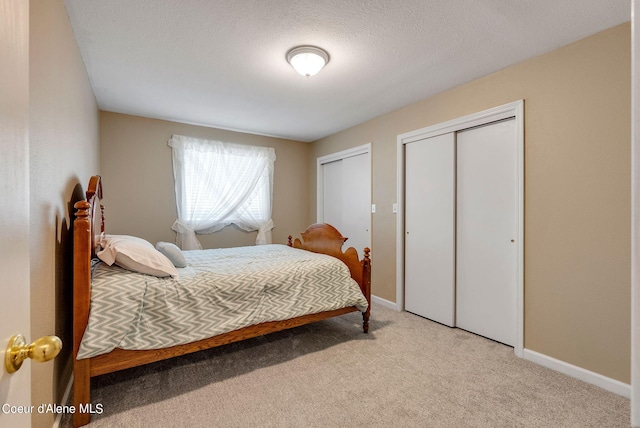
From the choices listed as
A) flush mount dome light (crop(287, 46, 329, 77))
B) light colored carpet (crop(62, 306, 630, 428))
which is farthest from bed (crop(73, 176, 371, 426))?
flush mount dome light (crop(287, 46, 329, 77))

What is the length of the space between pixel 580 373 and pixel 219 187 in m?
4.18

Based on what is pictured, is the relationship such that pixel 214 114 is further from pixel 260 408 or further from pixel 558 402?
pixel 558 402

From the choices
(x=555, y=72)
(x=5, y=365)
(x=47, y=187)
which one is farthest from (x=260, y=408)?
(x=555, y=72)

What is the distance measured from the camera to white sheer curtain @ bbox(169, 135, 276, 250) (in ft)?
12.9

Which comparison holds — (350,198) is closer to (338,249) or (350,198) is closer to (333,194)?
(333,194)

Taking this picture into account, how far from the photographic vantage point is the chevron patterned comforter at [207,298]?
5.42 feet

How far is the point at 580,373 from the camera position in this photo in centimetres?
203

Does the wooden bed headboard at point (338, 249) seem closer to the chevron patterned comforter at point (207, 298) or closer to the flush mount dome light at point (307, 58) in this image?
the chevron patterned comforter at point (207, 298)

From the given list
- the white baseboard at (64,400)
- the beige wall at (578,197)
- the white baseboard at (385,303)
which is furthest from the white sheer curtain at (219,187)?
the beige wall at (578,197)

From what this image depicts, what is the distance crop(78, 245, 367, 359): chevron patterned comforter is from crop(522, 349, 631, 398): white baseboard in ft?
4.43

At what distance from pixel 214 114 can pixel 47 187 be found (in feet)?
7.92

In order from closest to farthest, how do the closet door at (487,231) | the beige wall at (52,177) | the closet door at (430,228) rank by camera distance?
the beige wall at (52,177) < the closet door at (487,231) < the closet door at (430,228)

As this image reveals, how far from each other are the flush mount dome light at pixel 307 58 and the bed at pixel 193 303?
1.54 metres
